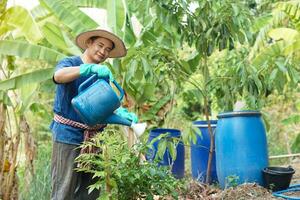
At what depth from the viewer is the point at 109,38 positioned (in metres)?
2.45

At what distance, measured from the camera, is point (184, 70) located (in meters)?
3.87

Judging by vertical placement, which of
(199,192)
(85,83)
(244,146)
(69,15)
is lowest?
(199,192)

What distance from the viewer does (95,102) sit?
2227 millimetres

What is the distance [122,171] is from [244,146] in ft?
4.93

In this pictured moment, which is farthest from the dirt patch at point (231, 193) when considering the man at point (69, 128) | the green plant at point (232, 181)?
the man at point (69, 128)

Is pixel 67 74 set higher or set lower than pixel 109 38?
lower

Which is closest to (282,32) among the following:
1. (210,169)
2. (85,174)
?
(210,169)

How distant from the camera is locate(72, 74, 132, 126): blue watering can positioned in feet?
7.27

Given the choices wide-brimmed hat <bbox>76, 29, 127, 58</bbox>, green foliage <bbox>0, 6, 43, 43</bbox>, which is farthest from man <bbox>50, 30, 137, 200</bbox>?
green foliage <bbox>0, 6, 43, 43</bbox>

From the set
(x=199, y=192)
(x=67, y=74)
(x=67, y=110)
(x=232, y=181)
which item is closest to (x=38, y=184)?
(x=199, y=192)

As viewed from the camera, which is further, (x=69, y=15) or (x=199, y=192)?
(x=69, y=15)

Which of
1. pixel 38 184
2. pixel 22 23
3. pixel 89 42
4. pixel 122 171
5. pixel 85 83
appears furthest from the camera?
pixel 22 23

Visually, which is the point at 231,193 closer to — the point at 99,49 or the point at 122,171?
the point at 122,171

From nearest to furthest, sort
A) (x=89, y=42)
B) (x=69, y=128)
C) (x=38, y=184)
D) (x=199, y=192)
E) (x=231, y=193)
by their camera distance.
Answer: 1. (x=69, y=128)
2. (x=89, y=42)
3. (x=231, y=193)
4. (x=199, y=192)
5. (x=38, y=184)
